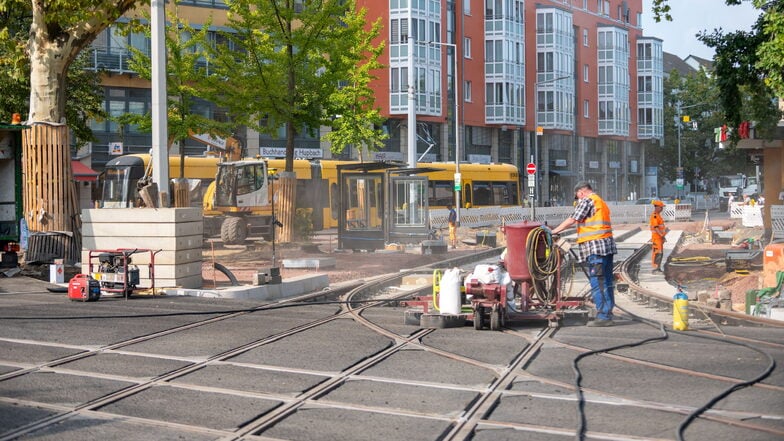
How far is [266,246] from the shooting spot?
106 feet

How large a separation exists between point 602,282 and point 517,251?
112 cm

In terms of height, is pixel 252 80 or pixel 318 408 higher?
pixel 252 80

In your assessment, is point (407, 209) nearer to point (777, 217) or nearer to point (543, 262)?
point (777, 217)

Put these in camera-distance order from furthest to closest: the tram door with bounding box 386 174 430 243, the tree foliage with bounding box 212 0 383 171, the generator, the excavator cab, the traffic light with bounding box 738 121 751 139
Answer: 1. the excavator cab
2. the traffic light with bounding box 738 121 751 139
3. the tram door with bounding box 386 174 430 243
4. the tree foliage with bounding box 212 0 383 171
5. the generator

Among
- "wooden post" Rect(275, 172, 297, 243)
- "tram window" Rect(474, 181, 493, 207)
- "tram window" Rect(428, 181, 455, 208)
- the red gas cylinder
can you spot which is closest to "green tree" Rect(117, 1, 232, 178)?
"wooden post" Rect(275, 172, 297, 243)

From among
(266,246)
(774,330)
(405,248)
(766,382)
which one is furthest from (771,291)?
(266,246)

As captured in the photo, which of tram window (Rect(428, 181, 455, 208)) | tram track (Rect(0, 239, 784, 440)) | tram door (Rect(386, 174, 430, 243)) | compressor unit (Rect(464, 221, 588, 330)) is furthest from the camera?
tram window (Rect(428, 181, 455, 208))

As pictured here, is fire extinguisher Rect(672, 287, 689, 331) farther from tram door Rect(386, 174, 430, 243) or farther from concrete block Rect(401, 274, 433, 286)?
tram door Rect(386, 174, 430, 243)

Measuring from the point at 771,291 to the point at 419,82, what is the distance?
4866 cm

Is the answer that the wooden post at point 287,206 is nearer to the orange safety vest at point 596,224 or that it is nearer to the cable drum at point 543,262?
the cable drum at point 543,262

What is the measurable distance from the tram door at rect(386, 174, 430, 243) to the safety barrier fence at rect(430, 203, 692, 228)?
7.34m

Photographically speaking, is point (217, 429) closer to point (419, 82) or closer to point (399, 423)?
point (399, 423)

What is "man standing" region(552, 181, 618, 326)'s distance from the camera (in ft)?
41.3

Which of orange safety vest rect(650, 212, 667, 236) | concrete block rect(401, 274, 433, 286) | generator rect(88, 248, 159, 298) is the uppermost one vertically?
orange safety vest rect(650, 212, 667, 236)
